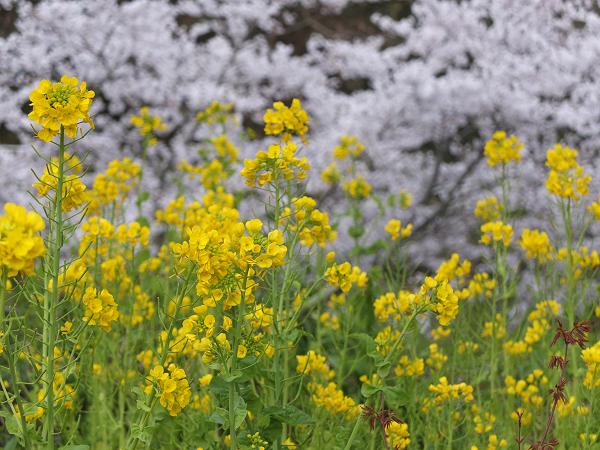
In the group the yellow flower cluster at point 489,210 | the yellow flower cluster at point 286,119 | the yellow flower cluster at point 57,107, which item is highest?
the yellow flower cluster at point 57,107

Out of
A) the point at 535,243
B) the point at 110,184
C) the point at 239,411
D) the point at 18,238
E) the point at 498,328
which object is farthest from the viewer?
the point at 110,184

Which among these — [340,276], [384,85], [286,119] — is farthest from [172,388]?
[384,85]

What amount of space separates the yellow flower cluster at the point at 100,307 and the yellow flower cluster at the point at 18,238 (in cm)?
51

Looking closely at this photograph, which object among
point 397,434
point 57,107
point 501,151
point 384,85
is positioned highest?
point 57,107

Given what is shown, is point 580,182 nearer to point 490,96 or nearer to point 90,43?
point 490,96

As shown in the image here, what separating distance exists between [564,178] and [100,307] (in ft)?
6.48

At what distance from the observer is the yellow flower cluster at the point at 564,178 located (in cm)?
306

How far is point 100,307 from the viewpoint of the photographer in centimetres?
198

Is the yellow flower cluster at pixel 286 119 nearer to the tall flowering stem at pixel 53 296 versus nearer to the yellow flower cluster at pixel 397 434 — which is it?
the tall flowering stem at pixel 53 296

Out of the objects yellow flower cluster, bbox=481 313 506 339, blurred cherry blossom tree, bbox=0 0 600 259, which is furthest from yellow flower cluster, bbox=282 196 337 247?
blurred cherry blossom tree, bbox=0 0 600 259

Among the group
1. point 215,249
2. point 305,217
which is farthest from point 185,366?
point 215,249

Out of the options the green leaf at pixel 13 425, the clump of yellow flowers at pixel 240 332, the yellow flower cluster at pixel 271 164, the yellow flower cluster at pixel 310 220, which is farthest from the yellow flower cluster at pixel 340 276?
the green leaf at pixel 13 425

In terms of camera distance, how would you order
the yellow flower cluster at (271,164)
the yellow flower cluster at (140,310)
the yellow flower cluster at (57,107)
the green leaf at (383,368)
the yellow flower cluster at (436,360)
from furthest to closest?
the yellow flower cluster at (140,310) → the yellow flower cluster at (436,360) → the yellow flower cluster at (271,164) → the green leaf at (383,368) → the yellow flower cluster at (57,107)

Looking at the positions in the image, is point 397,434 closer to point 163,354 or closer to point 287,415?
point 287,415
